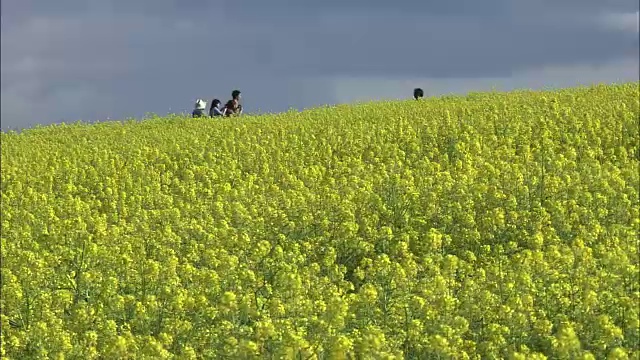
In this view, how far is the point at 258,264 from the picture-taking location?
1173cm

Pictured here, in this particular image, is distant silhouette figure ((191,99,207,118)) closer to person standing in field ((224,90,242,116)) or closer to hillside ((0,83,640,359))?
person standing in field ((224,90,242,116))

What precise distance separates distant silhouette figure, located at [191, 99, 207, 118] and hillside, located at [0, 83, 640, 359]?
7190 mm

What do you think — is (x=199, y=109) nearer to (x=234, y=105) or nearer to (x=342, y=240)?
(x=234, y=105)

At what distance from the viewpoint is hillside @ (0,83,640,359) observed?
348 inches

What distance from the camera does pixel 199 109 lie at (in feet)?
103

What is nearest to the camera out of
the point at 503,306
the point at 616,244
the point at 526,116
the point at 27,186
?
the point at 503,306

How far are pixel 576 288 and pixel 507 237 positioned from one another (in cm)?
307

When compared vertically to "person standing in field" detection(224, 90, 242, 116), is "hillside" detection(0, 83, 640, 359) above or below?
below

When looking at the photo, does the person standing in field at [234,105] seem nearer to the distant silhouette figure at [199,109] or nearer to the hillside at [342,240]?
the distant silhouette figure at [199,109]

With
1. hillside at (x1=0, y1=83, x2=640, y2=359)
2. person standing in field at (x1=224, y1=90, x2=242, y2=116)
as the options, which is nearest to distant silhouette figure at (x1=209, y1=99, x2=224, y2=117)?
person standing in field at (x1=224, y1=90, x2=242, y2=116)

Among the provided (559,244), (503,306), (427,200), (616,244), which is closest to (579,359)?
(503,306)

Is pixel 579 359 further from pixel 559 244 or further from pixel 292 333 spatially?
pixel 559 244

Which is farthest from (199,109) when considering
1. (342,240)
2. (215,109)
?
(342,240)

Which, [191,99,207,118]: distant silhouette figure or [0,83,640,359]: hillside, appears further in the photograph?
[191,99,207,118]: distant silhouette figure
